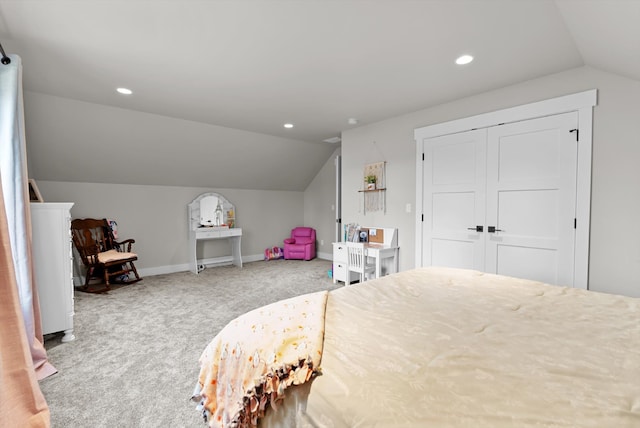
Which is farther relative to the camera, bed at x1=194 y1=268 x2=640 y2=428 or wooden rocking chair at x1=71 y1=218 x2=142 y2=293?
wooden rocking chair at x1=71 y1=218 x2=142 y2=293

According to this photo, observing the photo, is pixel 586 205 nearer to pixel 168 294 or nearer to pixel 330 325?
pixel 330 325

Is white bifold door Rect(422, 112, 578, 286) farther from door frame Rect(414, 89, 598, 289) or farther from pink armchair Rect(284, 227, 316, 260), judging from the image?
pink armchair Rect(284, 227, 316, 260)

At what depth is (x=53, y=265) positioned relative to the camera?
99.4 inches

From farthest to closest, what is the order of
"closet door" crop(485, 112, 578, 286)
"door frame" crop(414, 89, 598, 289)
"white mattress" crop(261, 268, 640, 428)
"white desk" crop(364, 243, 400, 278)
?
1. "white desk" crop(364, 243, 400, 278)
2. "closet door" crop(485, 112, 578, 286)
3. "door frame" crop(414, 89, 598, 289)
4. "white mattress" crop(261, 268, 640, 428)

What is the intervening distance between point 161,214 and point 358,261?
11.8ft

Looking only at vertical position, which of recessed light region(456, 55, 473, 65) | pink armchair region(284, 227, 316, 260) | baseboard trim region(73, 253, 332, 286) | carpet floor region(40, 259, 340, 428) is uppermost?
recessed light region(456, 55, 473, 65)

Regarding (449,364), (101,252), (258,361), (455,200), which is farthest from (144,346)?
(455,200)

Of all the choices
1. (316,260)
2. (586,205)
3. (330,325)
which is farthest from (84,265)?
(586,205)

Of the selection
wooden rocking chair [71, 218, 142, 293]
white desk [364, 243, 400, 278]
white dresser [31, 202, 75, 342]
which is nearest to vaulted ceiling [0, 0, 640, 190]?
wooden rocking chair [71, 218, 142, 293]

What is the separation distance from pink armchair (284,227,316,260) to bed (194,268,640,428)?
15.3 ft

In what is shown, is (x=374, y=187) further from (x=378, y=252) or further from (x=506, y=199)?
(x=506, y=199)

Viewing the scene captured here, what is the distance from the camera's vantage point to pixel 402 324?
1.30 meters

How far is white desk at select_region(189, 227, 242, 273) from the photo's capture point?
5145 millimetres

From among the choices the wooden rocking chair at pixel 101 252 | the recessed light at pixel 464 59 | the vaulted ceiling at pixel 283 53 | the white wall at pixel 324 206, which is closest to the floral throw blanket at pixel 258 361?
the vaulted ceiling at pixel 283 53
